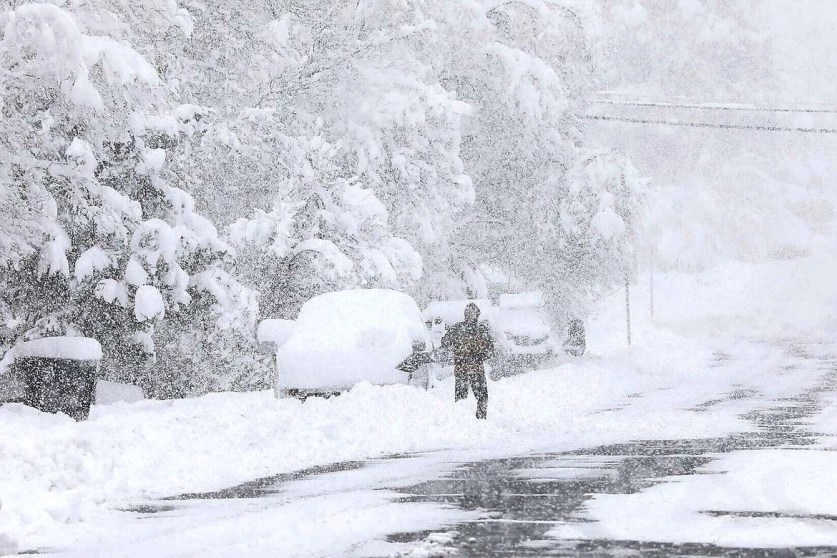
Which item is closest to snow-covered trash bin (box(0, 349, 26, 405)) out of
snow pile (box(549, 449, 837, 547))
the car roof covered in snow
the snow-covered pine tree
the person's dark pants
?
the snow-covered pine tree

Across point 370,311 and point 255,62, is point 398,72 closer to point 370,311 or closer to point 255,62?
point 255,62

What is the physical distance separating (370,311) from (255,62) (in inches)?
336

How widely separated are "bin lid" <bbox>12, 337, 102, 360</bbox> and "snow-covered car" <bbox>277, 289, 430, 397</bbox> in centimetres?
271

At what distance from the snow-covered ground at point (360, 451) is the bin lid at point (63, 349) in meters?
0.87

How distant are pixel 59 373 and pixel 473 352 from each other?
18.3 feet

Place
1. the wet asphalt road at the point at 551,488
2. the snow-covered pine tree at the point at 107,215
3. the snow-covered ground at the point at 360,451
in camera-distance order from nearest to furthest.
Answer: the wet asphalt road at the point at 551,488, the snow-covered ground at the point at 360,451, the snow-covered pine tree at the point at 107,215

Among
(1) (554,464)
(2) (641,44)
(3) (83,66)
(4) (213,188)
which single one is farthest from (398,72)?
(2) (641,44)

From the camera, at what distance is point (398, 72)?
28.5 metres

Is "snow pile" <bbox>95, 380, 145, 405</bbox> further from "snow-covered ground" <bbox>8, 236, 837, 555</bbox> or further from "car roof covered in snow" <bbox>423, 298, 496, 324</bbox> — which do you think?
"car roof covered in snow" <bbox>423, 298, 496, 324</bbox>

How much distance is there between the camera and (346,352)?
735 inches

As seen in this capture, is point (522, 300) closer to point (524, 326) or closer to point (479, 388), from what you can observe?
point (524, 326)

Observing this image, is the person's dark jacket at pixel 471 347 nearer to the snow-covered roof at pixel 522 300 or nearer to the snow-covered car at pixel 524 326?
the snow-covered car at pixel 524 326

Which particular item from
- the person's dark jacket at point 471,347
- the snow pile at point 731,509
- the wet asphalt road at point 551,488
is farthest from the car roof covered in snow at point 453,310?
the snow pile at point 731,509

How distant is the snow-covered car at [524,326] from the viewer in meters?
29.3
